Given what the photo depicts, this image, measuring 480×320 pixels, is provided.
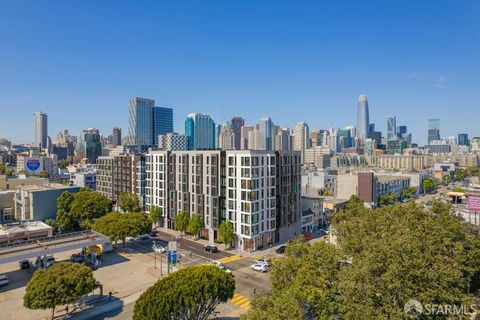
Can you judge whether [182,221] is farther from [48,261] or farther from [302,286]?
[302,286]

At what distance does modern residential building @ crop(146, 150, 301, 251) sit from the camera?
210 ft

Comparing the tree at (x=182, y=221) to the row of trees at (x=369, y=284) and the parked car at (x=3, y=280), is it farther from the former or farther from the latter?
the row of trees at (x=369, y=284)

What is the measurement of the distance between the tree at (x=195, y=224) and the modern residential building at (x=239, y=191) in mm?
1478

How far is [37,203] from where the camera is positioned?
82000 mm

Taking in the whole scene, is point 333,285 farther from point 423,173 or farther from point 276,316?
point 423,173

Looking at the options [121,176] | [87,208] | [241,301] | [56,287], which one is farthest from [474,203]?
[121,176]

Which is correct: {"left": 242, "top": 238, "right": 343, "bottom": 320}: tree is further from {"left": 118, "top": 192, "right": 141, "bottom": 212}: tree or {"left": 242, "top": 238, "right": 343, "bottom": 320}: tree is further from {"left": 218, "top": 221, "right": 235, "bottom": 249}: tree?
{"left": 118, "top": 192, "right": 141, "bottom": 212}: tree

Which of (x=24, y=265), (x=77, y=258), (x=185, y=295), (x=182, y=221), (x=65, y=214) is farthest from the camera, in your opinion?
(x=65, y=214)

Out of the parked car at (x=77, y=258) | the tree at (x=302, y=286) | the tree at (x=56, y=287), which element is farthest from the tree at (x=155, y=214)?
the tree at (x=302, y=286)

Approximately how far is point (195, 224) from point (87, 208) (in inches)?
1115

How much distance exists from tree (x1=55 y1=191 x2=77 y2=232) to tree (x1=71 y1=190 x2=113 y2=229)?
5.99 ft

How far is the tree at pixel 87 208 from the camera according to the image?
75875mm

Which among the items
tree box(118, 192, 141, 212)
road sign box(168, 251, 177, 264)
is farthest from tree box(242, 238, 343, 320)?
tree box(118, 192, 141, 212)

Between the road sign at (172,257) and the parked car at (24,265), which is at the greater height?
the road sign at (172,257)
